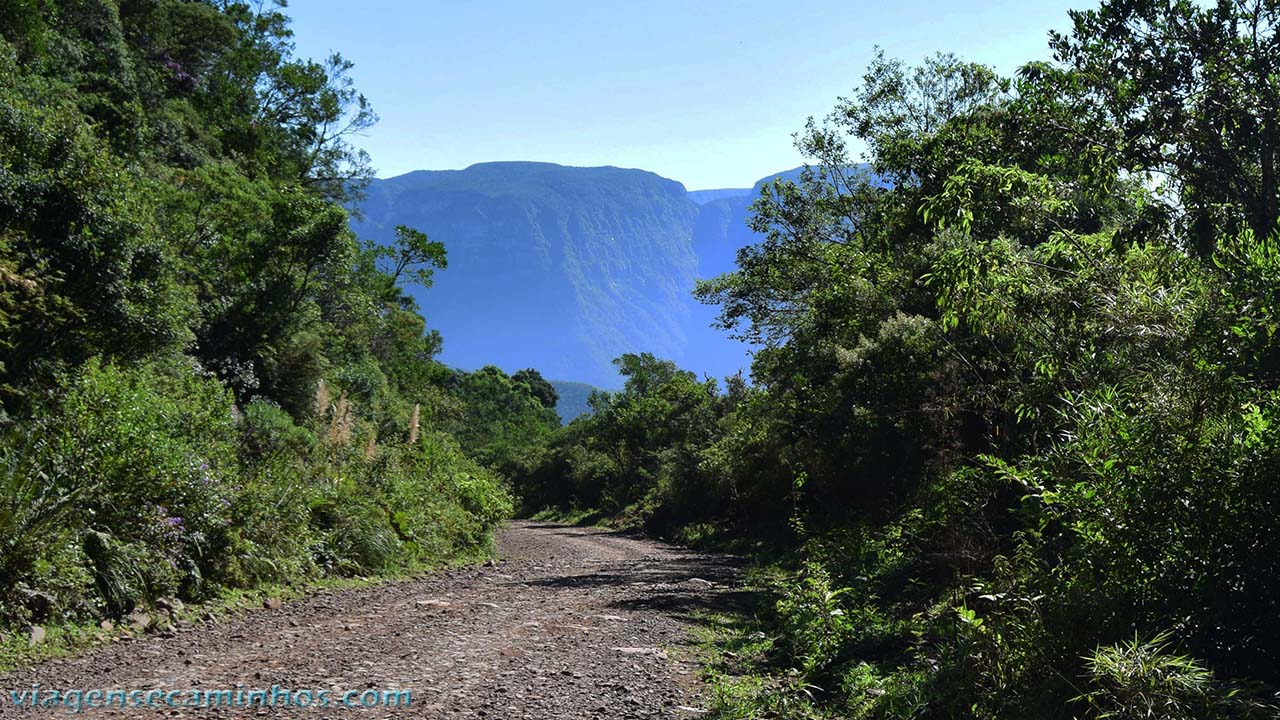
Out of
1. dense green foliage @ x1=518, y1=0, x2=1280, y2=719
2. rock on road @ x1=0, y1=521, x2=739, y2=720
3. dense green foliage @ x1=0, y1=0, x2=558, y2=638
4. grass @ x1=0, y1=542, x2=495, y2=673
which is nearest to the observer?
dense green foliage @ x1=518, y1=0, x2=1280, y2=719

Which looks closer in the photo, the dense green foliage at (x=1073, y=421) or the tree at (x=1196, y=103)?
the dense green foliage at (x=1073, y=421)

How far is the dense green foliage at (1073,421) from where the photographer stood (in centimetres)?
385

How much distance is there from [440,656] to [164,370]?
10764 mm

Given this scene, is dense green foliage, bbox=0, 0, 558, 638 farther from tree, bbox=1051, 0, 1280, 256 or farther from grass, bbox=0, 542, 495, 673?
tree, bbox=1051, 0, 1280, 256

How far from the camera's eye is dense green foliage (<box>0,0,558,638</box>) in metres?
8.15

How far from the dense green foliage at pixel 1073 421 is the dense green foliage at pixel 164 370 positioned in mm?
6265

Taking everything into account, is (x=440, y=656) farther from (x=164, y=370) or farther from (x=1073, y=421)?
(x=164, y=370)

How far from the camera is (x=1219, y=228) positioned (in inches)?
269

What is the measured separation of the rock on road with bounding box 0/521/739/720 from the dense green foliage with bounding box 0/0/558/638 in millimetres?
1176

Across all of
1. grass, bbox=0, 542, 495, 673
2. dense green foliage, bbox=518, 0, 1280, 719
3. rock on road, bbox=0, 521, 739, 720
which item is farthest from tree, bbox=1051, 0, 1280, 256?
grass, bbox=0, 542, 495, 673

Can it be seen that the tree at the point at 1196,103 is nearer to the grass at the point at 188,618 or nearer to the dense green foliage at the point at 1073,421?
the dense green foliage at the point at 1073,421

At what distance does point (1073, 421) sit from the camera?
224 inches

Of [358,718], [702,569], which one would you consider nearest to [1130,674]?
[358,718]

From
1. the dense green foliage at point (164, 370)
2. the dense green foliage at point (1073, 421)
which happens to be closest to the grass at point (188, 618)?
the dense green foliage at point (164, 370)
